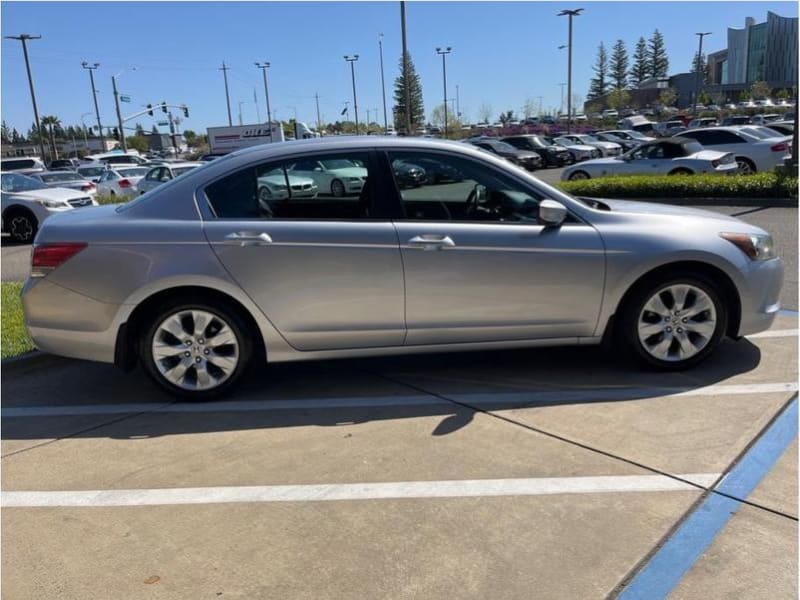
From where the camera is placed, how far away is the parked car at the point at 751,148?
17.5m

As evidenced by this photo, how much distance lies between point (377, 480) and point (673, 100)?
102029 mm

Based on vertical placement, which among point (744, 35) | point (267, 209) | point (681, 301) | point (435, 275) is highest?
point (744, 35)

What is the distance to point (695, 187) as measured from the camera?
13.5m

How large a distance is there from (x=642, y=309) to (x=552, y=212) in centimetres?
91

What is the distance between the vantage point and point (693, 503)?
300 cm

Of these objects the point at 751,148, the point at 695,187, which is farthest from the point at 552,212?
the point at 751,148

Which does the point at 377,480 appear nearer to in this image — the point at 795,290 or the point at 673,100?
the point at 795,290

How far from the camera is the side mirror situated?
13.8 ft

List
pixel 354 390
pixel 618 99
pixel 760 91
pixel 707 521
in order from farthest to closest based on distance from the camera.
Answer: pixel 618 99, pixel 760 91, pixel 354 390, pixel 707 521

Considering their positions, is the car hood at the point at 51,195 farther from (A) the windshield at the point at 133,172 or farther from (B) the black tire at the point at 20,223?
(A) the windshield at the point at 133,172

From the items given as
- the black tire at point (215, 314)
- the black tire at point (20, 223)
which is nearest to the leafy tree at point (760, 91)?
the black tire at point (20, 223)

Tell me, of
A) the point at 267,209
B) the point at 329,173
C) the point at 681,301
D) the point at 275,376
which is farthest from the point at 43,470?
the point at 681,301

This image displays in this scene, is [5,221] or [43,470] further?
[5,221]

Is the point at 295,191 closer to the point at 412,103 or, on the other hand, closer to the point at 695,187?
the point at 695,187
